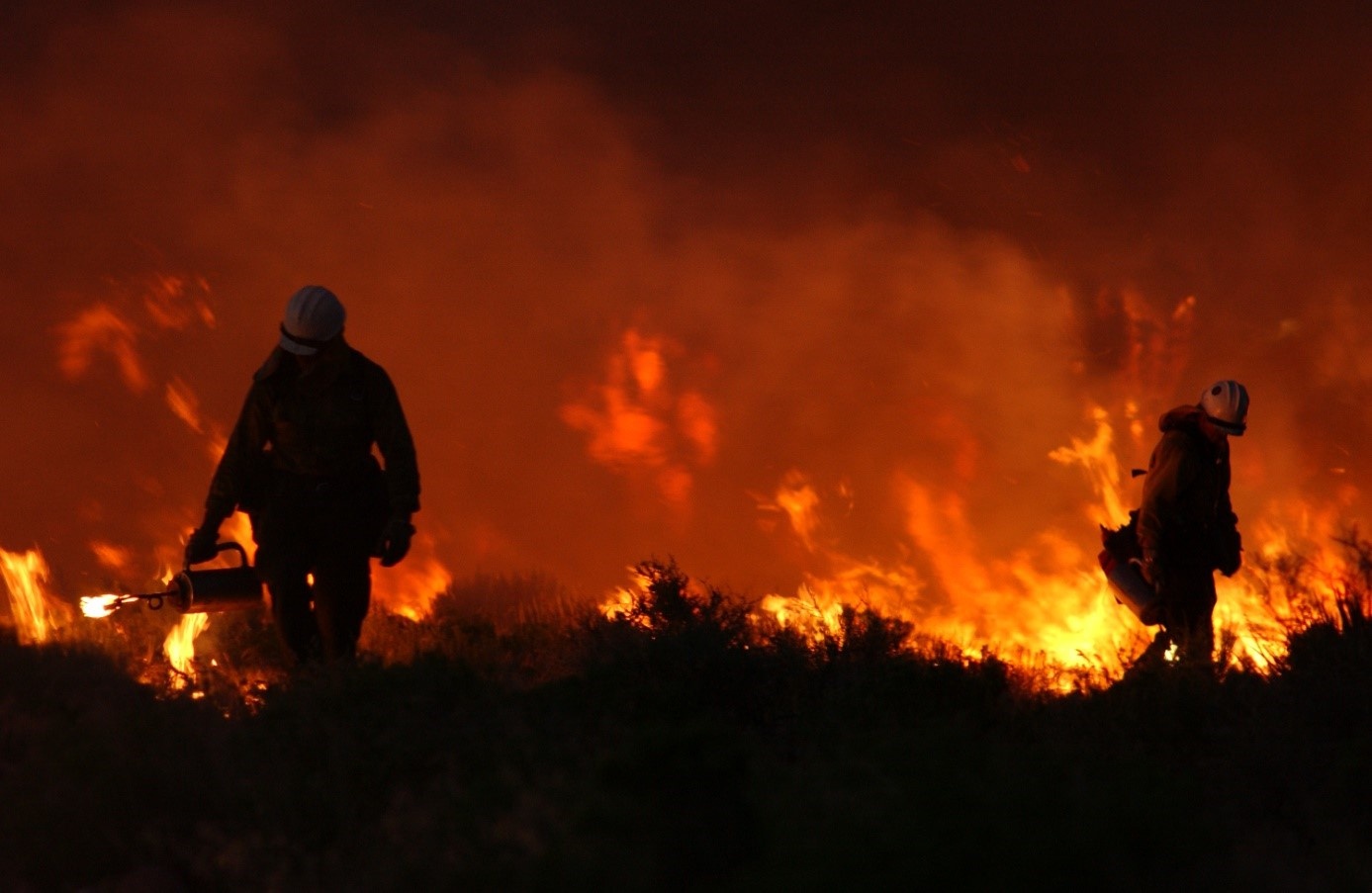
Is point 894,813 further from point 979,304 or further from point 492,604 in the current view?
point 979,304

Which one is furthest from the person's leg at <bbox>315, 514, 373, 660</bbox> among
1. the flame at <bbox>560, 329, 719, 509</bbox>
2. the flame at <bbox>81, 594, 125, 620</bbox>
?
the flame at <bbox>560, 329, 719, 509</bbox>

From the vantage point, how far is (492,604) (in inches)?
705

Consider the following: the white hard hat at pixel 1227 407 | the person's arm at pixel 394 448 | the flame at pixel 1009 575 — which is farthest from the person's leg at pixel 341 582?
the white hard hat at pixel 1227 407

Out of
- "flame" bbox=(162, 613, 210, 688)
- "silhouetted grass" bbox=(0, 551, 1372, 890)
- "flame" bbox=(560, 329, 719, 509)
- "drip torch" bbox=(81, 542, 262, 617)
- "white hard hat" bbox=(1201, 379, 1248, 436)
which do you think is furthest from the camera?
"flame" bbox=(560, 329, 719, 509)

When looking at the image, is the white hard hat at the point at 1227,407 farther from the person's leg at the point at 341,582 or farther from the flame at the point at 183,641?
the flame at the point at 183,641

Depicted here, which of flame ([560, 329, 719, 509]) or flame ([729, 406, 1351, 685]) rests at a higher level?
flame ([560, 329, 719, 509])

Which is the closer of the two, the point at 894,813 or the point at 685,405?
the point at 894,813

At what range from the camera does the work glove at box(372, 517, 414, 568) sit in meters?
8.91

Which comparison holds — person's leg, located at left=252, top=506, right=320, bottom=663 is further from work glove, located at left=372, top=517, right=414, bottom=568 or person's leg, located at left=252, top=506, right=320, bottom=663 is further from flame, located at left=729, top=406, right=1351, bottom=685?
flame, located at left=729, top=406, right=1351, bottom=685

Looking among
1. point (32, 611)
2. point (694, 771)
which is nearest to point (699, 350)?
point (32, 611)

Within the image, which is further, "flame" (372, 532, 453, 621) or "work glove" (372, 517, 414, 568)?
"flame" (372, 532, 453, 621)

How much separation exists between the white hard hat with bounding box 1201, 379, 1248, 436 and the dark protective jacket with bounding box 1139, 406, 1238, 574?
80mm

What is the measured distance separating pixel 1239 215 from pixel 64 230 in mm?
21572

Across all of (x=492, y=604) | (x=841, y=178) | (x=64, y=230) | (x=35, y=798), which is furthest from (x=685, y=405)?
(x=35, y=798)
